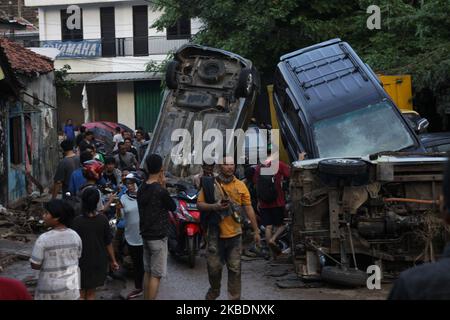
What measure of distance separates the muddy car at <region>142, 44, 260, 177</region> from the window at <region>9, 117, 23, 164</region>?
4067 mm

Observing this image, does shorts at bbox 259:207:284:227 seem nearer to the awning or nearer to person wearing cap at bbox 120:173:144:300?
person wearing cap at bbox 120:173:144:300

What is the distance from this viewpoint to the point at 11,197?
48.4ft

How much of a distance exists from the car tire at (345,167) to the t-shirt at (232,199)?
3.54 ft

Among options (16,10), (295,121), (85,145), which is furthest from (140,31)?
(295,121)

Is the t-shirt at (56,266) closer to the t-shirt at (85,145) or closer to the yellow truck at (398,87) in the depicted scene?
the t-shirt at (85,145)

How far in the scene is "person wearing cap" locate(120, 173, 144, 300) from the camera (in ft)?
26.3

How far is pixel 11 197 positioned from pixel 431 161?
948 cm

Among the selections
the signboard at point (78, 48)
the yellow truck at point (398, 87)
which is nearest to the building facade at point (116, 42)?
the signboard at point (78, 48)

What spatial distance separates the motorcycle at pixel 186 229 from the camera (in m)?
9.50

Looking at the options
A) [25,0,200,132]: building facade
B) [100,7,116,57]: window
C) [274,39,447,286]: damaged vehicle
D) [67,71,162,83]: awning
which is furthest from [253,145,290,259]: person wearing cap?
[100,7,116,57]: window

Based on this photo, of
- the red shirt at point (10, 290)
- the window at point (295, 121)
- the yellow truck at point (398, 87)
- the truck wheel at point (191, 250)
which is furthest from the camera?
the yellow truck at point (398, 87)
